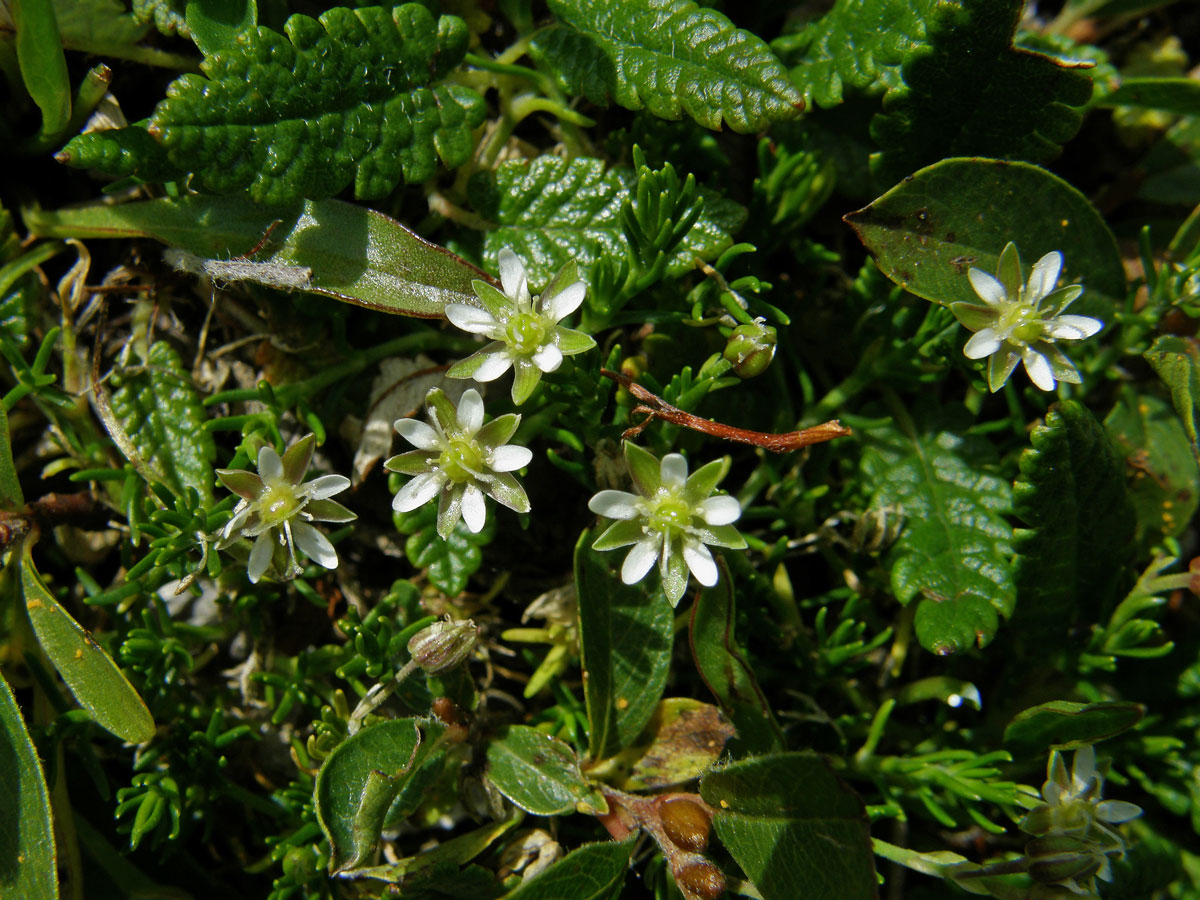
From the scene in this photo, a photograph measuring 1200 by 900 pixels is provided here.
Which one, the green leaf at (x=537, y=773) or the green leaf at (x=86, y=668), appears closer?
the green leaf at (x=86, y=668)

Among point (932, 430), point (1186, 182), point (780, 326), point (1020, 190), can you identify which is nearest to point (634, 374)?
point (780, 326)

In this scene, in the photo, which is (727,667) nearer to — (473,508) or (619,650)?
(619,650)

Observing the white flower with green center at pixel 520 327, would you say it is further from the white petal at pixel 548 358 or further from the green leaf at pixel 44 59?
the green leaf at pixel 44 59

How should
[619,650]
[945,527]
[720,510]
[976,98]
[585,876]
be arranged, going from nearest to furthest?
[720,510]
[585,876]
[619,650]
[976,98]
[945,527]

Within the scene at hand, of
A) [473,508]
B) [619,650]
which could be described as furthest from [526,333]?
[619,650]

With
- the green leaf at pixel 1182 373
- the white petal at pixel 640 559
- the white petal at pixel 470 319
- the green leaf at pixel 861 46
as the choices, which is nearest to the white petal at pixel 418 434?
the white petal at pixel 470 319

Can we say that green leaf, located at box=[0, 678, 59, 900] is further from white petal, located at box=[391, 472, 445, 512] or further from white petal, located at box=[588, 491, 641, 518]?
white petal, located at box=[588, 491, 641, 518]
